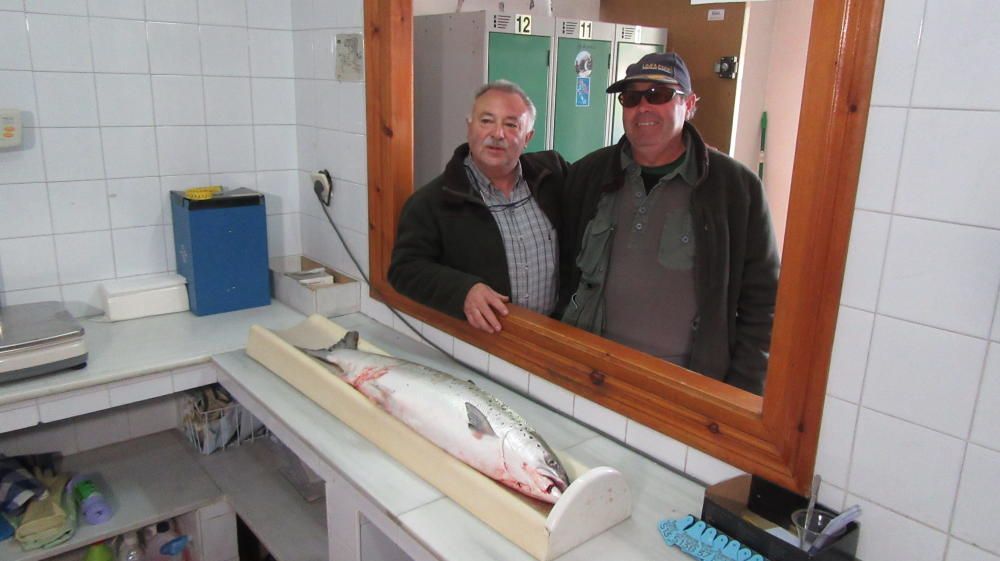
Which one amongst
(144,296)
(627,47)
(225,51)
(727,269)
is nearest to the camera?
(727,269)

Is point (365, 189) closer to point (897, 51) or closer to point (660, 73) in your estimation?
point (660, 73)

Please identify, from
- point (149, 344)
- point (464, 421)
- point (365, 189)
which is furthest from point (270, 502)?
point (464, 421)

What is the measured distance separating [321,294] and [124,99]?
948 mm

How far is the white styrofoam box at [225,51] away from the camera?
2.56 m

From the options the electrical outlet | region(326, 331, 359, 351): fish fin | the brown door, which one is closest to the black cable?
the electrical outlet

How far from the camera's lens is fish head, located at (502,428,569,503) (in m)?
1.35

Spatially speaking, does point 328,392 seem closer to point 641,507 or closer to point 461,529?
point 461,529

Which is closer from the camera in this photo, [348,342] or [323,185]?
[348,342]

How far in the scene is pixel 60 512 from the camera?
2100mm

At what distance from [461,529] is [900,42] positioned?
1.13m

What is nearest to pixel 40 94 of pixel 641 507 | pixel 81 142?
pixel 81 142

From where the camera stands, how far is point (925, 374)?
3.76 feet

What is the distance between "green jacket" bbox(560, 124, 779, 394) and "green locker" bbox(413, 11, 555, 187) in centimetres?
98

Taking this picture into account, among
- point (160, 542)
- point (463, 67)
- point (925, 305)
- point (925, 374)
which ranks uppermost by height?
point (463, 67)
